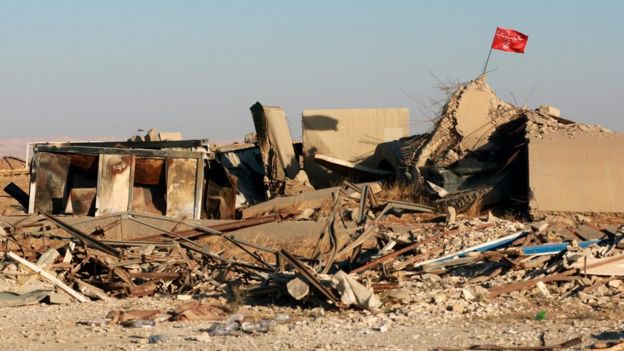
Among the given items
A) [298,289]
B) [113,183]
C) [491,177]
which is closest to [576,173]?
[491,177]

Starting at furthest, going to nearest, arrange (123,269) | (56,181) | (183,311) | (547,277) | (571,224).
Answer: (56,181), (571,224), (123,269), (547,277), (183,311)

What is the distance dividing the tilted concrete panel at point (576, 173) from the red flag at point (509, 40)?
4.88 meters

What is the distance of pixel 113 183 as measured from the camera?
15734 millimetres

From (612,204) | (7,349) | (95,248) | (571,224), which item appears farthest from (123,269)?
(612,204)

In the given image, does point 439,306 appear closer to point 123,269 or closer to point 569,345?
point 569,345

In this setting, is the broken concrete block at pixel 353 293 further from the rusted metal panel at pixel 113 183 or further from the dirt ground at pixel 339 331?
the rusted metal panel at pixel 113 183

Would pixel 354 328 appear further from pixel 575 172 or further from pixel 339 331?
pixel 575 172

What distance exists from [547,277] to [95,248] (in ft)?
16.2

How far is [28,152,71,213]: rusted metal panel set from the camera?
16.0m

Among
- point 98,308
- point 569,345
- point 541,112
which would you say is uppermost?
point 541,112

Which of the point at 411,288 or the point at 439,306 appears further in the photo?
the point at 411,288

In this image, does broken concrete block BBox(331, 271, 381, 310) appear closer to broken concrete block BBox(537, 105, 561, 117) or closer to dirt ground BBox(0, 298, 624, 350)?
dirt ground BBox(0, 298, 624, 350)

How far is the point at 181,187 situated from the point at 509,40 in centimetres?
790

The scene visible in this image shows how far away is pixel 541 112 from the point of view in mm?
17328
